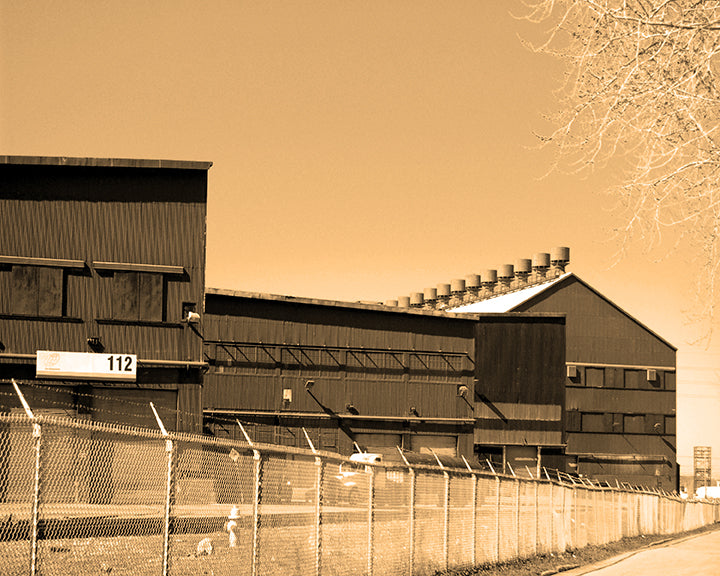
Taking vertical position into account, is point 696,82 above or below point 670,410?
above

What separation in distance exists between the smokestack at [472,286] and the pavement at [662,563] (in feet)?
192

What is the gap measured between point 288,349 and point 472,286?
1628 inches

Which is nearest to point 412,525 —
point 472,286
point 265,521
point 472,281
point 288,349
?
point 265,521

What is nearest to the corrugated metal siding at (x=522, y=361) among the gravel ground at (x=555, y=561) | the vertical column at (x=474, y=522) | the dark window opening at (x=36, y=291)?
the gravel ground at (x=555, y=561)

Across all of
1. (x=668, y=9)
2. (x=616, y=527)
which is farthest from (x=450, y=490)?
(x=616, y=527)

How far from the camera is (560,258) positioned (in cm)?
7919

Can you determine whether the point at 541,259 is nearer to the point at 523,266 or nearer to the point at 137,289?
the point at 523,266

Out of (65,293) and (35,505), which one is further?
(65,293)

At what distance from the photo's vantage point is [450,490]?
61.5ft

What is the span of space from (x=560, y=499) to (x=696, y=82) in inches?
549

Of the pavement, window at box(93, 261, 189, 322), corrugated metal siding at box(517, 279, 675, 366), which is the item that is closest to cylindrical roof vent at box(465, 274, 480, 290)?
corrugated metal siding at box(517, 279, 675, 366)

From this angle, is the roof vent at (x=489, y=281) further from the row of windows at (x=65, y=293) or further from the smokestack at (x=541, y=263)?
the row of windows at (x=65, y=293)

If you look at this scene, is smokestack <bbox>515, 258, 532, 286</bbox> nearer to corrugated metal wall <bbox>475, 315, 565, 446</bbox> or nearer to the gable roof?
the gable roof

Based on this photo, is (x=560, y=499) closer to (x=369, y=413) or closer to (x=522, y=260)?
(x=369, y=413)
